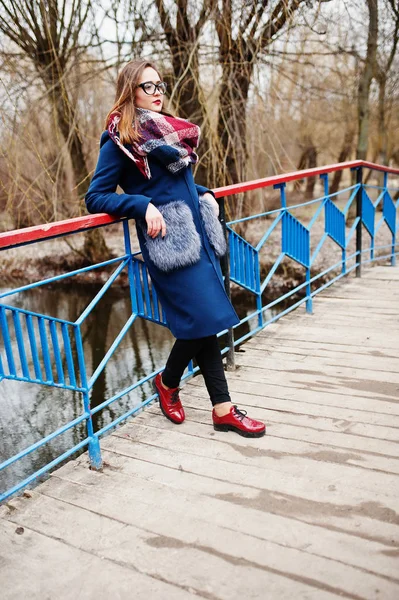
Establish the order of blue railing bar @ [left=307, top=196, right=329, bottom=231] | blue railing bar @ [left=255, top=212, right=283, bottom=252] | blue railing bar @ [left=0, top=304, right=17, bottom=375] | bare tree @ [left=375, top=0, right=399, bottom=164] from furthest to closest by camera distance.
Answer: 1. bare tree @ [left=375, top=0, right=399, bottom=164]
2. blue railing bar @ [left=307, top=196, right=329, bottom=231]
3. blue railing bar @ [left=255, top=212, right=283, bottom=252]
4. blue railing bar @ [left=0, top=304, right=17, bottom=375]

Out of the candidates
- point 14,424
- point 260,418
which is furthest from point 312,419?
point 14,424

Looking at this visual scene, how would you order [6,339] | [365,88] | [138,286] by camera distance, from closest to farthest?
1. [6,339]
2. [138,286]
3. [365,88]

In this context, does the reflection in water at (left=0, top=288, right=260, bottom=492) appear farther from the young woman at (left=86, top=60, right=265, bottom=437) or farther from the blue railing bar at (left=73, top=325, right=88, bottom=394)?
the young woman at (left=86, top=60, right=265, bottom=437)

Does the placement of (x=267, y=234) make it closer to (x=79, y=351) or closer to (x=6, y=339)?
(x=79, y=351)

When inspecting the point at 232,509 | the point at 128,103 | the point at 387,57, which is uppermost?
the point at 387,57

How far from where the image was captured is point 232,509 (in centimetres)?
179

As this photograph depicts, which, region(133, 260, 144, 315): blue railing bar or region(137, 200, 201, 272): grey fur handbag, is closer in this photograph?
region(137, 200, 201, 272): grey fur handbag

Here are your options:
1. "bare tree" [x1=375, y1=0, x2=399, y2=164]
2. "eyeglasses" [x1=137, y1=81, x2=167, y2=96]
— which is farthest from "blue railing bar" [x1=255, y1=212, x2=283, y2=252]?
"bare tree" [x1=375, y1=0, x2=399, y2=164]

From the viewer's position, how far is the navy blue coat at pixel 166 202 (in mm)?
2010

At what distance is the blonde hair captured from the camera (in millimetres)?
1983

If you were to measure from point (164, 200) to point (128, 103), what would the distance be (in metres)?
0.38

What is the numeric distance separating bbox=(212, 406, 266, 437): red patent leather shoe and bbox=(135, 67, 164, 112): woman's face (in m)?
1.25

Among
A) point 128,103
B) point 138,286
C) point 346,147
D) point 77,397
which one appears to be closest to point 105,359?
point 138,286

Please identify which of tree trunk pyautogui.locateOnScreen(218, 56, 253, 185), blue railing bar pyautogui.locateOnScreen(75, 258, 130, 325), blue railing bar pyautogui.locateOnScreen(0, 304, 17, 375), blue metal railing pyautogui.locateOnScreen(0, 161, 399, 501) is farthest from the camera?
tree trunk pyautogui.locateOnScreen(218, 56, 253, 185)
